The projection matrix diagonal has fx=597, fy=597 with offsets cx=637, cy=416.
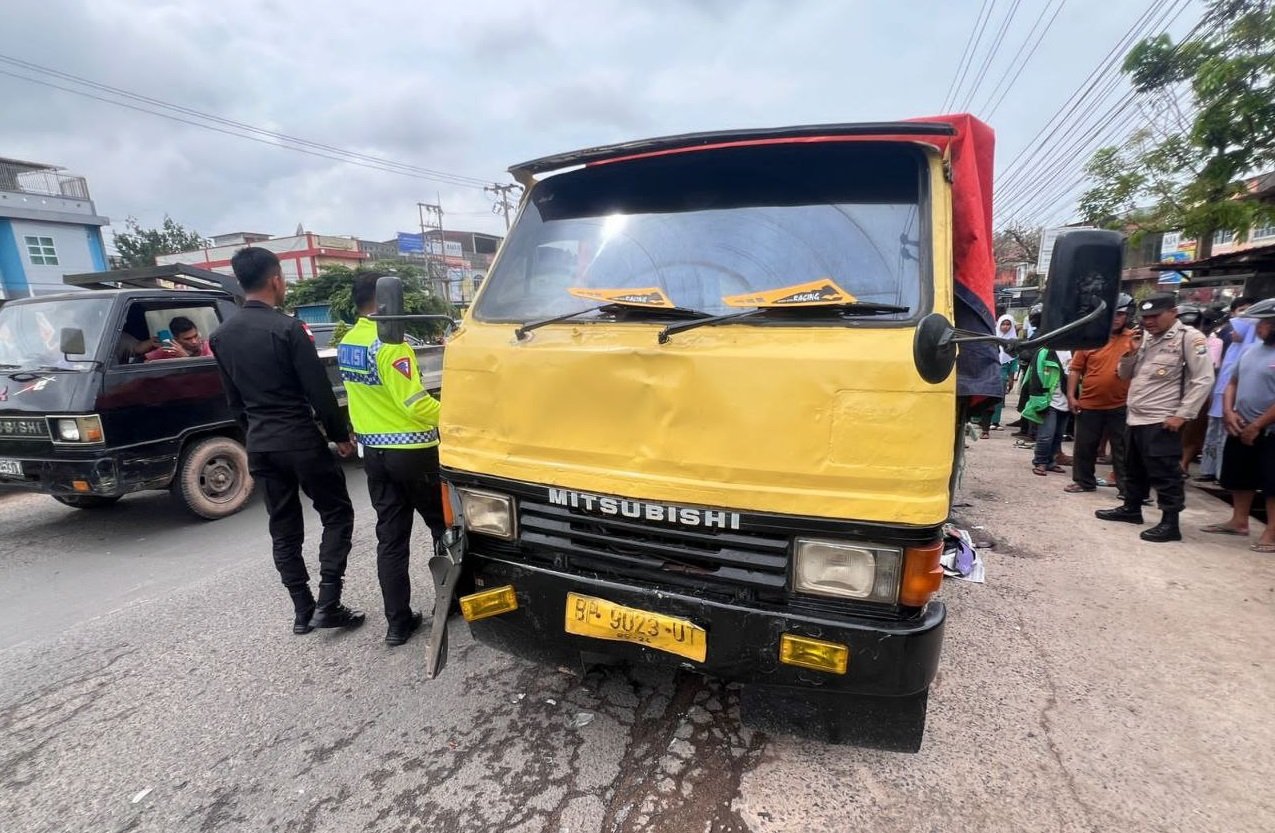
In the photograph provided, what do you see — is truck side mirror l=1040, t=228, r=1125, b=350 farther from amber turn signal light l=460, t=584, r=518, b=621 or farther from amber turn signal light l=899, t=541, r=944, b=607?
amber turn signal light l=460, t=584, r=518, b=621

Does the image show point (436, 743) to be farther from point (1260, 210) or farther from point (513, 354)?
point (1260, 210)

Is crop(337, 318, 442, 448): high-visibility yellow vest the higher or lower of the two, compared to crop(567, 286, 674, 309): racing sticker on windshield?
lower

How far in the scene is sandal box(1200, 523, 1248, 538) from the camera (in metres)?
4.58

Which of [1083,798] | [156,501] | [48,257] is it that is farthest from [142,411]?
[48,257]

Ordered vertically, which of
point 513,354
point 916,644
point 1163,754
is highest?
point 513,354

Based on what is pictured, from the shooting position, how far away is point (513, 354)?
7.17ft

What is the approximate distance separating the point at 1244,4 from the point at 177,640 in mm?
16975

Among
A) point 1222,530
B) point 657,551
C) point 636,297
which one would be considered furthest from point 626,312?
point 1222,530

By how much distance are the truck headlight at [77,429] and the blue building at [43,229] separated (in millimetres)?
23602

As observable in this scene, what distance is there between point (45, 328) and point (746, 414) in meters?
6.41

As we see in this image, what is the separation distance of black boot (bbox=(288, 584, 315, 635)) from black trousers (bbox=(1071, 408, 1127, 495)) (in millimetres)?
6153

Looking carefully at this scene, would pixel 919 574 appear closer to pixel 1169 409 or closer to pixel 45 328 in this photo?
pixel 1169 409

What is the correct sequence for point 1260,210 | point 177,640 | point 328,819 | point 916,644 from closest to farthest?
point 916,644
point 328,819
point 177,640
point 1260,210

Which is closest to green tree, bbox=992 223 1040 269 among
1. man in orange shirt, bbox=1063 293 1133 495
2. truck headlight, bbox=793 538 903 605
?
man in orange shirt, bbox=1063 293 1133 495
